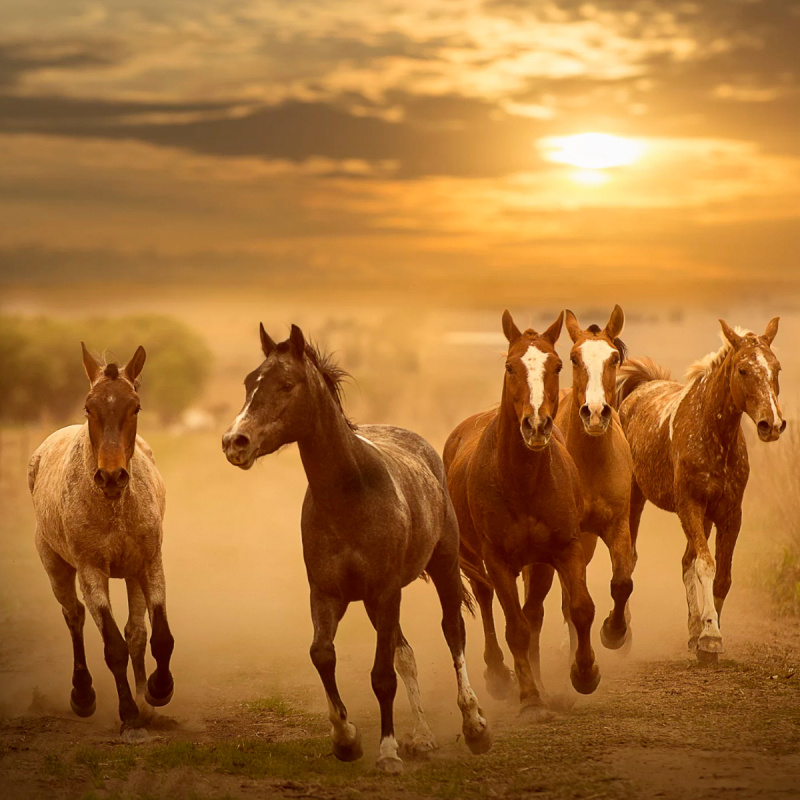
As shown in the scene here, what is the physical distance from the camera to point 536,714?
9.06m

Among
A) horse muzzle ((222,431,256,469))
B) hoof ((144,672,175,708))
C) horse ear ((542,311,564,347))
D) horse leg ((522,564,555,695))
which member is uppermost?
horse ear ((542,311,564,347))

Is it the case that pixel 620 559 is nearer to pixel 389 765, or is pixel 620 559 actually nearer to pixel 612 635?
pixel 612 635

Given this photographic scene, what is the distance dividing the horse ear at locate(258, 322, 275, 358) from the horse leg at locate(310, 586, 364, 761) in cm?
149

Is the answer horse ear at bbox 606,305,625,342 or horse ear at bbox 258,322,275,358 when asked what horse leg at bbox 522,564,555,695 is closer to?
horse ear at bbox 606,305,625,342

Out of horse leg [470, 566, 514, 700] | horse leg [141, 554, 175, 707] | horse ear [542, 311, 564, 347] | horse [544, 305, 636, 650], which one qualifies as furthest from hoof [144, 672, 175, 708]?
horse ear [542, 311, 564, 347]

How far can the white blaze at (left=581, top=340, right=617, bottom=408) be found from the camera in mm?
9523

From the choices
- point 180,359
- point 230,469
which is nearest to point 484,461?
point 230,469

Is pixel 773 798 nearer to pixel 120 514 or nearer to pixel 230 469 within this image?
pixel 120 514

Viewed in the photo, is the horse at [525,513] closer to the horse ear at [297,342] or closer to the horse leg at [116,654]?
the horse ear at [297,342]

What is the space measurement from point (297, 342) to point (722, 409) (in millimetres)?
5345

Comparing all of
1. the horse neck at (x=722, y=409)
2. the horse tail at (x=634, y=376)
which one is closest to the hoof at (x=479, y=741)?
the horse neck at (x=722, y=409)

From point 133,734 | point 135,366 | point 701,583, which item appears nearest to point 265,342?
point 135,366

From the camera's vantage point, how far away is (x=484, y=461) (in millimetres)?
9453

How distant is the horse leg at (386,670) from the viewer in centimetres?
752
